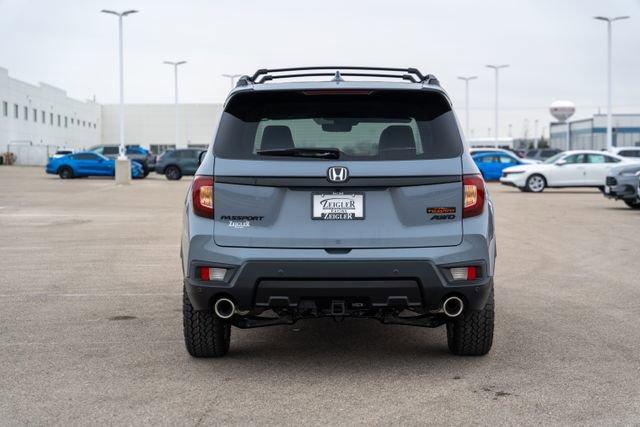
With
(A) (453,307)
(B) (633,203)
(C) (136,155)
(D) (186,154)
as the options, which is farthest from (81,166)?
(A) (453,307)

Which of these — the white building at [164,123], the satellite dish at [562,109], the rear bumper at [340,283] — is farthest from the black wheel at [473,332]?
the white building at [164,123]

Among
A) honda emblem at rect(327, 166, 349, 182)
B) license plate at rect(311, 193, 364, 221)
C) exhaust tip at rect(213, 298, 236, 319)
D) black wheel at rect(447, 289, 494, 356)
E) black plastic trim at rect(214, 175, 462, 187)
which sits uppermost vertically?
honda emblem at rect(327, 166, 349, 182)

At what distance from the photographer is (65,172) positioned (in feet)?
160

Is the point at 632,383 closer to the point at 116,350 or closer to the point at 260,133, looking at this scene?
the point at 260,133

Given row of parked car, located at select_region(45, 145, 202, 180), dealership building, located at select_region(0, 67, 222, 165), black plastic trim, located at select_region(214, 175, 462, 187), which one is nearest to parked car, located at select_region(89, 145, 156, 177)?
row of parked car, located at select_region(45, 145, 202, 180)

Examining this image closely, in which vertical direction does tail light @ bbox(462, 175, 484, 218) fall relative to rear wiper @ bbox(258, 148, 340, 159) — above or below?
below

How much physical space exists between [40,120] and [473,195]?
313 feet

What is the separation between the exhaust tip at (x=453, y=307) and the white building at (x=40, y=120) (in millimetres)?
80787

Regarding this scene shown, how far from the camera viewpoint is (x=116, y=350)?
22.6 ft

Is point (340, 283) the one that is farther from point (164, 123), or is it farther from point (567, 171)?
point (164, 123)

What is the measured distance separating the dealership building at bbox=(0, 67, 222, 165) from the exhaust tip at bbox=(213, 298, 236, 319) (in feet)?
264

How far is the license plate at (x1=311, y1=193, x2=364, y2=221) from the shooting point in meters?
5.77

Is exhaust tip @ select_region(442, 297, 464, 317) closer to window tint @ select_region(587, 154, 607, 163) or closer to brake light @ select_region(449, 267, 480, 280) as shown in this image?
brake light @ select_region(449, 267, 480, 280)

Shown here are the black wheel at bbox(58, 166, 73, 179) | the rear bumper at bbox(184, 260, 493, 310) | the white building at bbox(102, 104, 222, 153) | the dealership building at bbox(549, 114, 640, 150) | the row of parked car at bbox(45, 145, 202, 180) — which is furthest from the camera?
the white building at bbox(102, 104, 222, 153)
